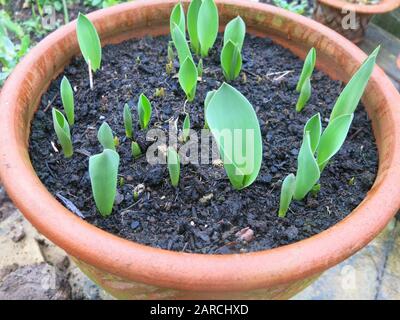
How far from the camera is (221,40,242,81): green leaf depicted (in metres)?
1.01

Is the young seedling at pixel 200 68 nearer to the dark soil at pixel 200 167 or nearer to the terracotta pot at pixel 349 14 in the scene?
the dark soil at pixel 200 167

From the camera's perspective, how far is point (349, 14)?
1878 mm

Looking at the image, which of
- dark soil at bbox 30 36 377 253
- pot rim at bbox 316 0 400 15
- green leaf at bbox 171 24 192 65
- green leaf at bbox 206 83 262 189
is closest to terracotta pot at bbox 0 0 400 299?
dark soil at bbox 30 36 377 253

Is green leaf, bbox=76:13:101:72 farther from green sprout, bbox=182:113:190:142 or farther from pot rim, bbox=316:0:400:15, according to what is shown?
pot rim, bbox=316:0:400:15

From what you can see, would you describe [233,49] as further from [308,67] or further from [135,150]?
[135,150]

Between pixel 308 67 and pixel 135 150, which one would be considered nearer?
pixel 135 150

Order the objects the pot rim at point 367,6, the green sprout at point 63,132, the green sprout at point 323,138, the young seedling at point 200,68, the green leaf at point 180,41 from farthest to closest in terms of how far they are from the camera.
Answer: the pot rim at point 367,6
the young seedling at point 200,68
the green leaf at point 180,41
the green sprout at point 63,132
the green sprout at point 323,138

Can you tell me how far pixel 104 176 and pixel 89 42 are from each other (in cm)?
44

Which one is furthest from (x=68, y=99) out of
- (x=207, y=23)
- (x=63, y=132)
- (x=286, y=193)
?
(x=286, y=193)

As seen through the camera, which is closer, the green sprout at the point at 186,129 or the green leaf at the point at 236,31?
the green sprout at the point at 186,129

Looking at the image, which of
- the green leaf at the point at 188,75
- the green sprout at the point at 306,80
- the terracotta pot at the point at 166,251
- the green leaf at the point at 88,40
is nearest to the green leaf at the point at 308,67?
the green sprout at the point at 306,80

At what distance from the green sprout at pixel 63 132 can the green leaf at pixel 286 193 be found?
1.43 ft

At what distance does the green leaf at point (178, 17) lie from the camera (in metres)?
1.06
